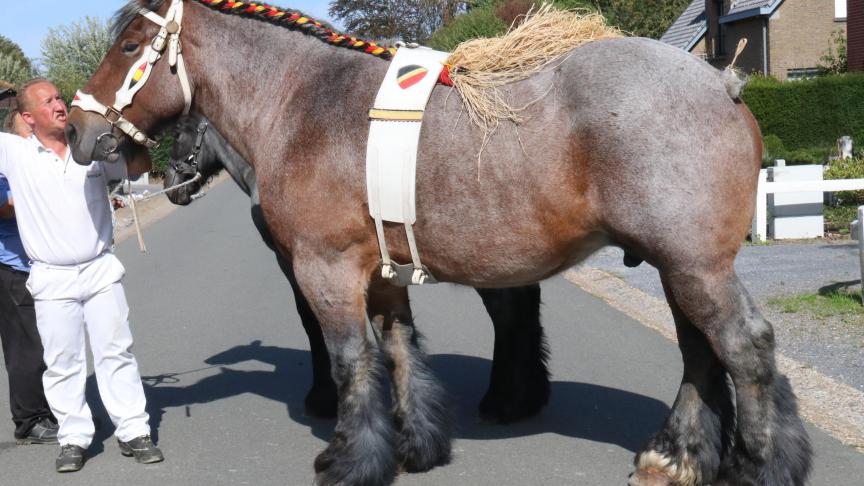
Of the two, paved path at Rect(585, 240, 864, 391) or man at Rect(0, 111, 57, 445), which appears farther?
paved path at Rect(585, 240, 864, 391)

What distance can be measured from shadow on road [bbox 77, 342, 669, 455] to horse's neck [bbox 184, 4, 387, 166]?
192cm

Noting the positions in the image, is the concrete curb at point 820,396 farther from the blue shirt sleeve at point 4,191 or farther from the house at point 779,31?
the house at point 779,31

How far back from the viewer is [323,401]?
5.88 metres

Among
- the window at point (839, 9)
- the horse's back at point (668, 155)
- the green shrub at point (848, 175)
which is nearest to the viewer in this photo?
the horse's back at point (668, 155)

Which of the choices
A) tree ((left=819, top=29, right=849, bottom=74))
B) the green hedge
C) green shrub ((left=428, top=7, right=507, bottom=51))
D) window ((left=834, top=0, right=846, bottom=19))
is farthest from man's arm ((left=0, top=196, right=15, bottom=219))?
window ((left=834, top=0, right=846, bottom=19))

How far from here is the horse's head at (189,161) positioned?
5.81 meters

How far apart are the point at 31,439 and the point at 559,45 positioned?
12.4ft

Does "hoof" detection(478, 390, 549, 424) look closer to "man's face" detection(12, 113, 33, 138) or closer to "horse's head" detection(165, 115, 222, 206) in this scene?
"horse's head" detection(165, 115, 222, 206)

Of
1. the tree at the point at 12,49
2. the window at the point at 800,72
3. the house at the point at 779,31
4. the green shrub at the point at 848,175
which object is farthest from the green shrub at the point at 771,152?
the tree at the point at 12,49

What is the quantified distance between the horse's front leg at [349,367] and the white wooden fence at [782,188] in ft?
27.6

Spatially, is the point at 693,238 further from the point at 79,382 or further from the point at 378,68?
the point at 79,382

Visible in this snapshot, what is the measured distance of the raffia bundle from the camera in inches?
163

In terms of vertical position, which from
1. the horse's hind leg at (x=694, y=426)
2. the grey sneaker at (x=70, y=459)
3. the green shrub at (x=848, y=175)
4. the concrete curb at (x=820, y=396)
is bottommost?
the green shrub at (x=848, y=175)

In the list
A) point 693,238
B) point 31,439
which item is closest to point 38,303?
point 31,439
